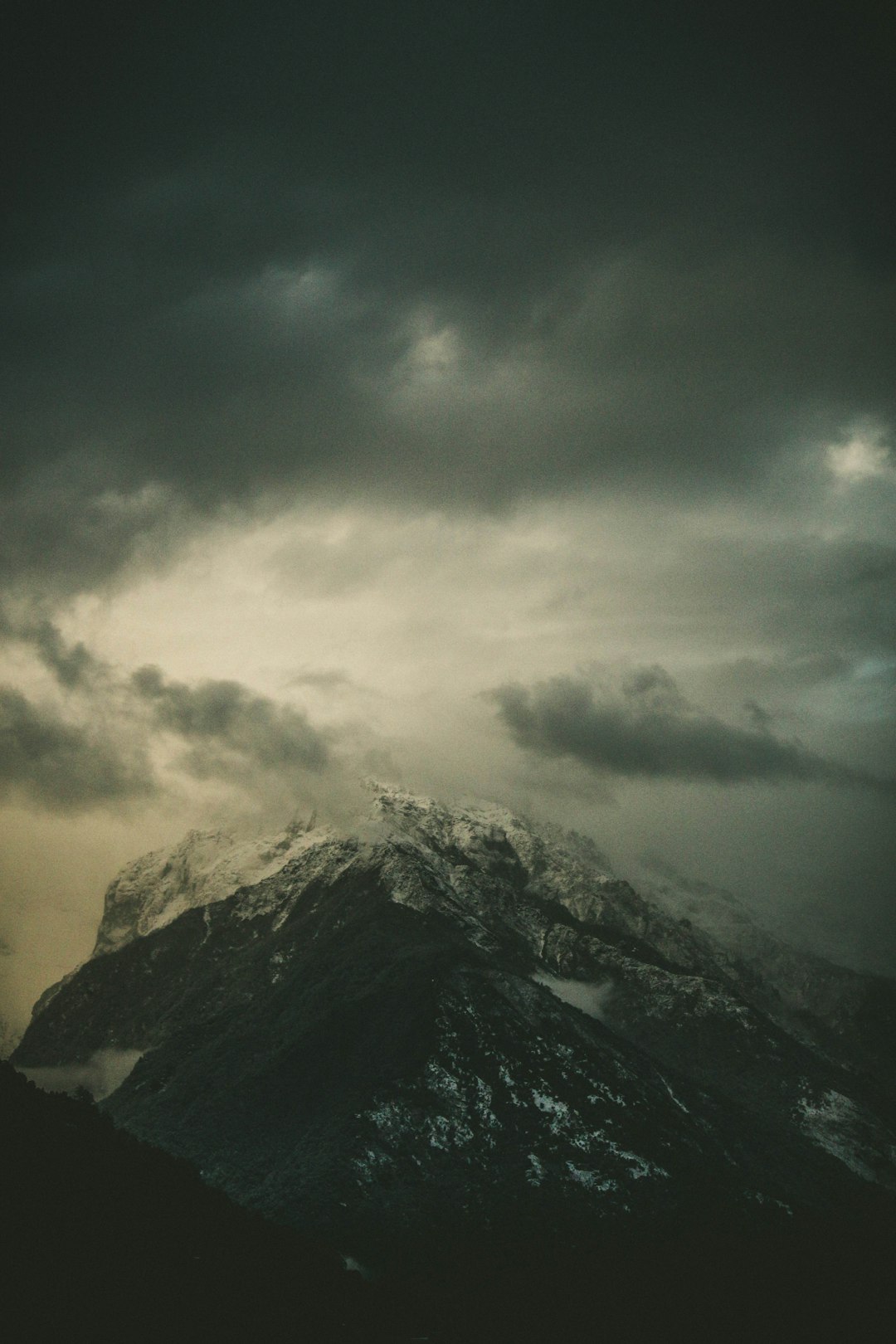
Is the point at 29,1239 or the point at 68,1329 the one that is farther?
the point at 29,1239

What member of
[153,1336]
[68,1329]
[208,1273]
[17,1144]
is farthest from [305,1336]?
[17,1144]

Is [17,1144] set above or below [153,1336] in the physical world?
above

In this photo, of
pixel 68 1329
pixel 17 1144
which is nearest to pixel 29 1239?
pixel 68 1329

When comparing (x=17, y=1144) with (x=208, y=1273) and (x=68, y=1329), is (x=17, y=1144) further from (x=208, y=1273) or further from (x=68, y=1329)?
(x=68, y=1329)

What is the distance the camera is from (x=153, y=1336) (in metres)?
155

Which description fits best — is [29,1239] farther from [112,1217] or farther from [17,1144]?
[17,1144]

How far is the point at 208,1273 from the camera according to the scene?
18825 cm

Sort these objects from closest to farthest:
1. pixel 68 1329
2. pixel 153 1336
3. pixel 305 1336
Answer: pixel 68 1329
pixel 153 1336
pixel 305 1336

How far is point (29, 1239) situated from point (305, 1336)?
2414 inches

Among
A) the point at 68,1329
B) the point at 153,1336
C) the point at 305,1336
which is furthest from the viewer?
the point at 305,1336

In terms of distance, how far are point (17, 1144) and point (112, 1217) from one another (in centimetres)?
2785

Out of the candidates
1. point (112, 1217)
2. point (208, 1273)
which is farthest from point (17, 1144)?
point (208, 1273)

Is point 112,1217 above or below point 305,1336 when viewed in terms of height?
above

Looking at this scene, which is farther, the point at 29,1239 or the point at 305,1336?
the point at 305,1336
